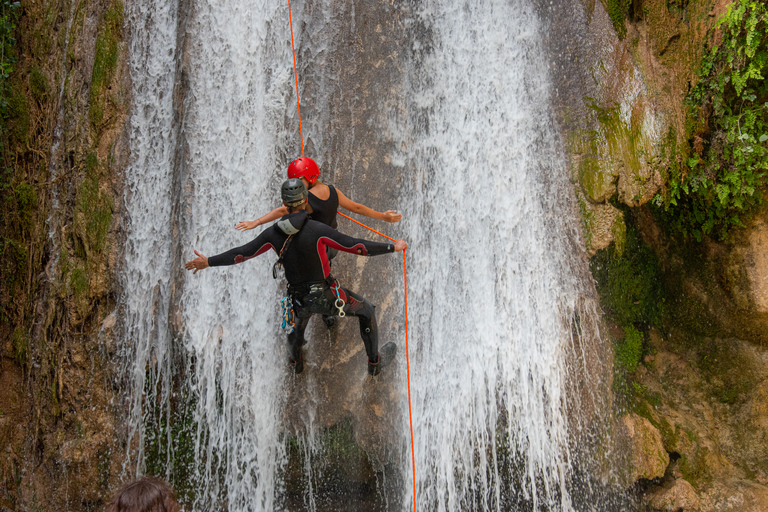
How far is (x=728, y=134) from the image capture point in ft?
16.0

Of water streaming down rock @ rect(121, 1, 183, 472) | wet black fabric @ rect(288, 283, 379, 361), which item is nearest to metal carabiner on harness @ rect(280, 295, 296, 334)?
wet black fabric @ rect(288, 283, 379, 361)

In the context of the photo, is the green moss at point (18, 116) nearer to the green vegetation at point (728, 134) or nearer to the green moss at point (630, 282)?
the green moss at point (630, 282)

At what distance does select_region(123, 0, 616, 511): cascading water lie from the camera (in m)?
4.95

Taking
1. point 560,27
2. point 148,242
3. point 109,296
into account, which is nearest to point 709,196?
point 560,27

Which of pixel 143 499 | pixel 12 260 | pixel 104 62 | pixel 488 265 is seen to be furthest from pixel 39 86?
pixel 143 499

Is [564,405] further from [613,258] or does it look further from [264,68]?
[264,68]

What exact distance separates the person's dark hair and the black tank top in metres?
2.37

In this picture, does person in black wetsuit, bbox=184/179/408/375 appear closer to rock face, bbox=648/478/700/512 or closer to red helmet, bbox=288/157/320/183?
red helmet, bbox=288/157/320/183

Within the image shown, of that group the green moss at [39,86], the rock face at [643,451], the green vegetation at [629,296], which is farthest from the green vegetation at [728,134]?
the green moss at [39,86]

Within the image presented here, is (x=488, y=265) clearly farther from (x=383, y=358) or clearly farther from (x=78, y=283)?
(x=78, y=283)

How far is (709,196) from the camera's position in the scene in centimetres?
514

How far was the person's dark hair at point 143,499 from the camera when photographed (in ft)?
5.77

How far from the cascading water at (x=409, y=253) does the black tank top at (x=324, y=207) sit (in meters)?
1.17

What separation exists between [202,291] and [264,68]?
244 centimetres
